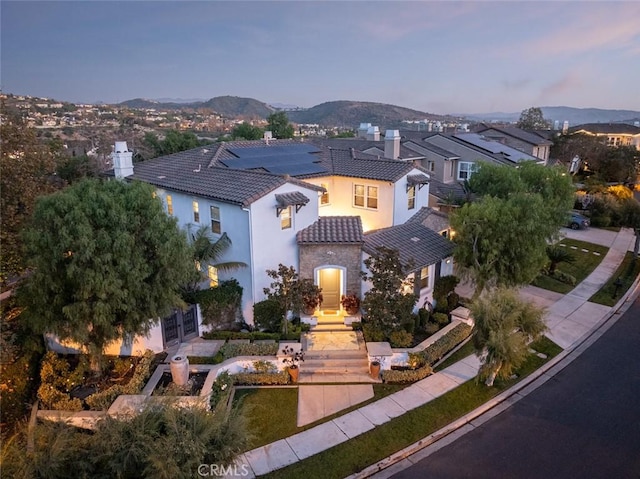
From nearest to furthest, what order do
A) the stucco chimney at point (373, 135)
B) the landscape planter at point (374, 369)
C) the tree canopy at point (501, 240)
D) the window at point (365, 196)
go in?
the landscape planter at point (374, 369), the tree canopy at point (501, 240), the window at point (365, 196), the stucco chimney at point (373, 135)

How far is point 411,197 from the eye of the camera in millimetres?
24484

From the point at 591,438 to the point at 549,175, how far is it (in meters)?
17.4

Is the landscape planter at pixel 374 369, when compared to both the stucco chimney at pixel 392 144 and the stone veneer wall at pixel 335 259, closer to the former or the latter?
the stone veneer wall at pixel 335 259

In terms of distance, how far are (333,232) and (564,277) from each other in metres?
15.5

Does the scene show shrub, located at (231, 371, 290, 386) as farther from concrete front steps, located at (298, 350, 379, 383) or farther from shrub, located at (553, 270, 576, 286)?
shrub, located at (553, 270, 576, 286)

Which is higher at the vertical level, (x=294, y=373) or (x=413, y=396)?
(x=294, y=373)

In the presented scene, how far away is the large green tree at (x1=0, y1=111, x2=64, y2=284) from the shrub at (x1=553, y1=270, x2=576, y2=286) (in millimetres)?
26812

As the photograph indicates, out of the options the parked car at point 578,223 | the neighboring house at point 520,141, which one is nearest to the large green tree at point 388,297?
the parked car at point 578,223

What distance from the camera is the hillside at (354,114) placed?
136 meters

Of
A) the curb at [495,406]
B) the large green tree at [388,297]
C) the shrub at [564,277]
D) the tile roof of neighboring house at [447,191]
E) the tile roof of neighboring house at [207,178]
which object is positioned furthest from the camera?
the tile roof of neighboring house at [447,191]

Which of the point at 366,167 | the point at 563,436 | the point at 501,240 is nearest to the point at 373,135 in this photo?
the point at 366,167

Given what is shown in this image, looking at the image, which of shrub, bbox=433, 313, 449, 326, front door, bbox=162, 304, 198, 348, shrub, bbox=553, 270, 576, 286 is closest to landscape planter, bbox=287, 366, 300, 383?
front door, bbox=162, 304, 198, 348

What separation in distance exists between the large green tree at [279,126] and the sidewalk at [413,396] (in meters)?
35.2

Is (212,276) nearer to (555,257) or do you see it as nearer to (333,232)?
(333,232)
